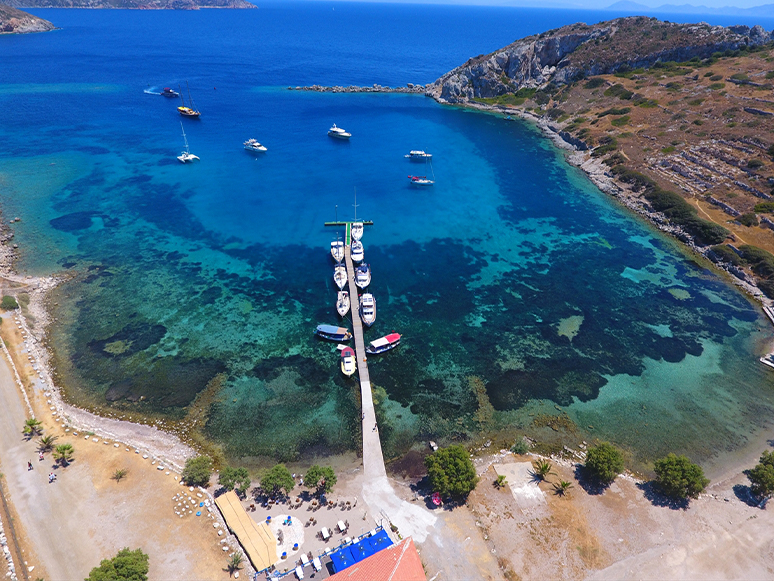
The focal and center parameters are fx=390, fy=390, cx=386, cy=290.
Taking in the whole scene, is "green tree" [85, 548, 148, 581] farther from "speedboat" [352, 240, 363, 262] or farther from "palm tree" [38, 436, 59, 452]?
"speedboat" [352, 240, 363, 262]

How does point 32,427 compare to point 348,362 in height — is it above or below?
below

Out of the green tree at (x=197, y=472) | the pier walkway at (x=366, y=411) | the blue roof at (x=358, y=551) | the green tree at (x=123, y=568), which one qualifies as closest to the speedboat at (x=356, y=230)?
the pier walkway at (x=366, y=411)

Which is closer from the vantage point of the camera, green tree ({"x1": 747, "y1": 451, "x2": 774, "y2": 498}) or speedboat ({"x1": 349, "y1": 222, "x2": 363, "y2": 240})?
green tree ({"x1": 747, "y1": 451, "x2": 774, "y2": 498})

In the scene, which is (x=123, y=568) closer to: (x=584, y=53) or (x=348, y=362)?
(x=348, y=362)

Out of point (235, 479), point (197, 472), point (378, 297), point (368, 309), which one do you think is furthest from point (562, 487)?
point (378, 297)

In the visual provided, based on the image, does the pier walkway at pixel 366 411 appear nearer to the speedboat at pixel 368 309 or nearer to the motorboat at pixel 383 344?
the speedboat at pixel 368 309

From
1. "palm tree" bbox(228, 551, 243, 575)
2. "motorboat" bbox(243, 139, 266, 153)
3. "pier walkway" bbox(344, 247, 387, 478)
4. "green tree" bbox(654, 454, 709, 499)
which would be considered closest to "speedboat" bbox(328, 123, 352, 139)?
"motorboat" bbox(243, 139, 266, 153)
